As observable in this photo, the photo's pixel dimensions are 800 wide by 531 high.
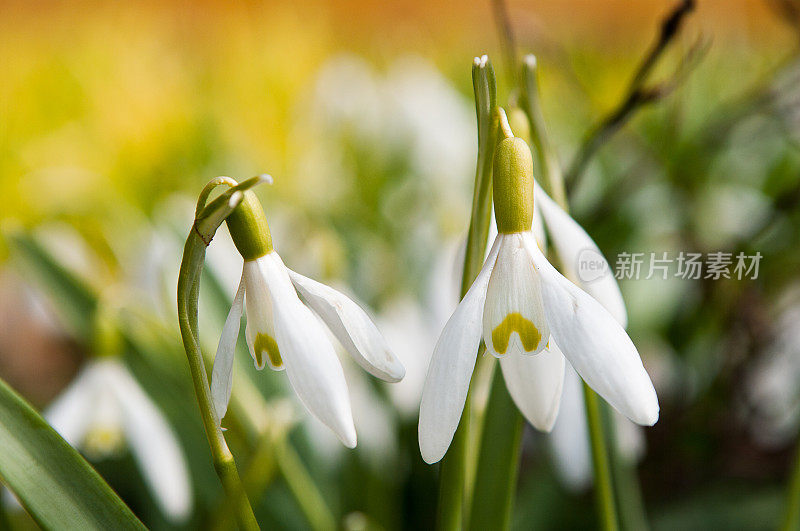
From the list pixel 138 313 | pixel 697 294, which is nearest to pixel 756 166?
pixel 697 294

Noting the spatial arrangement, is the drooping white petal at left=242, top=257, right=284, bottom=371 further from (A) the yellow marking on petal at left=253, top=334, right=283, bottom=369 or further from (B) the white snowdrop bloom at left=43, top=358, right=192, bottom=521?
(B) the white snowdrop bloom at left=43, top=358, right=192, bottom=521

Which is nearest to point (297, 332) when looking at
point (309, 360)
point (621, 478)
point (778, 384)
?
point (309, 360)

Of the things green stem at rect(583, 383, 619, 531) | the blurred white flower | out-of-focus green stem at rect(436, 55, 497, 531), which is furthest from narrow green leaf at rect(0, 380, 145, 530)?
the blurred white flower

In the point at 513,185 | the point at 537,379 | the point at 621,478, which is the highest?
the point at 513,185

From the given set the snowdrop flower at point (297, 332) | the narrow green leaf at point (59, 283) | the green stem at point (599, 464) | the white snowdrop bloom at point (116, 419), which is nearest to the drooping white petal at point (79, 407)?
the white snowdrop bloom at point (116, 419)

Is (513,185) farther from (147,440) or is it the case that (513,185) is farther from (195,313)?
(147,440)
